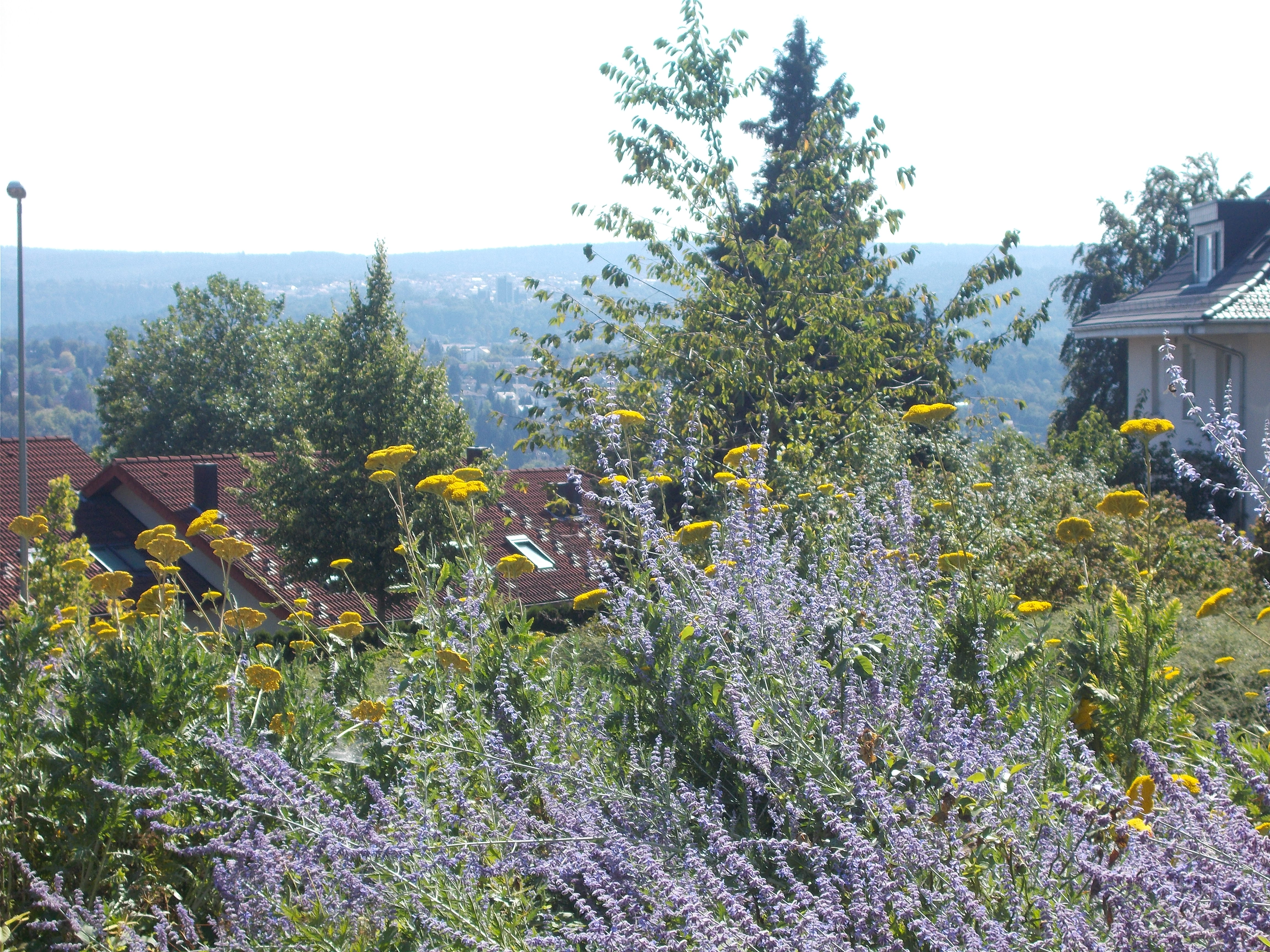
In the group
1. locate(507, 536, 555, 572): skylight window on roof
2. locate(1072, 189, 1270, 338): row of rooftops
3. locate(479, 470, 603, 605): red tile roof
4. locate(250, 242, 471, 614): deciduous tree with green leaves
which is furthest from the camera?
locate(507, 536, 555, 572): skylight window on roof

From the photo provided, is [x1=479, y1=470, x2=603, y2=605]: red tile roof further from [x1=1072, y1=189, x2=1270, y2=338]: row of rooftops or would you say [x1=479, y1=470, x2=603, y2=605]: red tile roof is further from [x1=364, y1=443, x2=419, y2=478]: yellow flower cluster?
[x1=1072, y1=189, x2=1270, y2=338]: row of rooftops

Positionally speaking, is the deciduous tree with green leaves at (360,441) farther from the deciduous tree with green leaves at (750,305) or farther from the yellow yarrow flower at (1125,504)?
the yellow yarrow flower at (1125,504)

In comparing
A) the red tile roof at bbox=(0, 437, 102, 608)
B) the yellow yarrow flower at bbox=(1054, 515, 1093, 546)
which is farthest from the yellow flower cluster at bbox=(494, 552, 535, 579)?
the red tile roof at bbox=(0, 437, 102, 608)

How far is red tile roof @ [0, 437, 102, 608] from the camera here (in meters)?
22.0

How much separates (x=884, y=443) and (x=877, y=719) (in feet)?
16.5

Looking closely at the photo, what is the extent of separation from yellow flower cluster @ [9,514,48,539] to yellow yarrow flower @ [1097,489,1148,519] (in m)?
4.73

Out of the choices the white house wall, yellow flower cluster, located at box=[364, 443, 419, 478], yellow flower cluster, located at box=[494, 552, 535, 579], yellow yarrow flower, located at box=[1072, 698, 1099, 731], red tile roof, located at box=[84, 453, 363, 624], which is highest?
the white house wall

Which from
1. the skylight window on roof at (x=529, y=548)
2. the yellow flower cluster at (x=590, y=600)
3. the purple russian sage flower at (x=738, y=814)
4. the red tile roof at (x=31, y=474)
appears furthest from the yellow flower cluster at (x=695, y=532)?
the red tile roof at (x=31, y=474)

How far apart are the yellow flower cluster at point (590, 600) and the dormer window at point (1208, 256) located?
816 inches

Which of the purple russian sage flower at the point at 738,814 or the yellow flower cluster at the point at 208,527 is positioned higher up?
the yellow flower cluster at the point at 208,527

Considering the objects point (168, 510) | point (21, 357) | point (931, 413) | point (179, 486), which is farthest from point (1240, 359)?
point (179, 486)

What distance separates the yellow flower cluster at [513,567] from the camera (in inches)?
162

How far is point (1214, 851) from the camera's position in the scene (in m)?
1.69

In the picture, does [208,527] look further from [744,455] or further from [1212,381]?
[1212,381]
